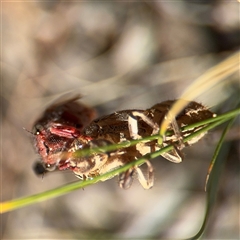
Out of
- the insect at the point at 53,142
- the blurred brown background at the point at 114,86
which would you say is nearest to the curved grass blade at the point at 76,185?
the insect at the point at 53,142

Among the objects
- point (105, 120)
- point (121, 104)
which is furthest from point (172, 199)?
point (105, 120)

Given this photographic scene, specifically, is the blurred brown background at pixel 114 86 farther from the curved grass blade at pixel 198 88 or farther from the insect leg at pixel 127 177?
the insect leg at pixel 127 177

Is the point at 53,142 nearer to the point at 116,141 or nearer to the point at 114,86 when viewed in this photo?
the point at 116,141

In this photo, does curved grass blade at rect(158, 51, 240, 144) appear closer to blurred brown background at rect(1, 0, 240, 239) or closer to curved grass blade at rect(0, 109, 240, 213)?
curved grass blade at rect(0, 109, 240, 213)

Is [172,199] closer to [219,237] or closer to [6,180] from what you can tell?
[219,237]

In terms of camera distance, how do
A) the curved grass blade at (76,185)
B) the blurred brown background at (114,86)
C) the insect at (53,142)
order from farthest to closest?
the blurred brown background at (114,86)
the insect at (53,142)
the curved grass blade at (76,185)
